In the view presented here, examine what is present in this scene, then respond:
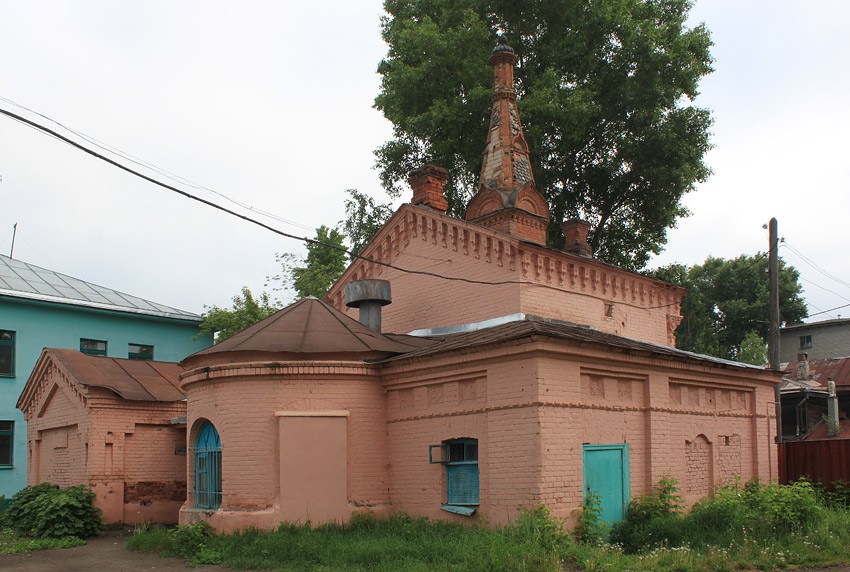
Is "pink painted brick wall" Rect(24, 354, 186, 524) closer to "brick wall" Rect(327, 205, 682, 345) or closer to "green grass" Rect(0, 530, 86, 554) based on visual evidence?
"green grass" Rect(0, 530, 86, 554)

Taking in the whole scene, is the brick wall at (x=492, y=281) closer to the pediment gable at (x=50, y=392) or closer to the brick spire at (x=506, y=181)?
the brick spire at (x=506, y=181)

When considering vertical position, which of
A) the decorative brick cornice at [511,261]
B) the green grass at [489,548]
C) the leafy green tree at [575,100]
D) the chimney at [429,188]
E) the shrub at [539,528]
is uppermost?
the leafy green tree at [575,100]

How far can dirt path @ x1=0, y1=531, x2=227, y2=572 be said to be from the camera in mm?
12219

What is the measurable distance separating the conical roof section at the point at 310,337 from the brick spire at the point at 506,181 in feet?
16.2

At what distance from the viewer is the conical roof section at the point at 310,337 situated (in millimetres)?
14547

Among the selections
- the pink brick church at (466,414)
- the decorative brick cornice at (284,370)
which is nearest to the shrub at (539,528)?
the pink brick church at (466,414)

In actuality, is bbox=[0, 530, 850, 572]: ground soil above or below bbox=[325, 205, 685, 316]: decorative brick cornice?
below

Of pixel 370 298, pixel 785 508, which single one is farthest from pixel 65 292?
pixel 785 508

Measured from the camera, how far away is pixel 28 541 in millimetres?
15445

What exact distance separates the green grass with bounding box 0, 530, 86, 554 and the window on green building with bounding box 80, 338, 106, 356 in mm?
10137

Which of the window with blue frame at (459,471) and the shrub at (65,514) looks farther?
the shrub at (65,514)

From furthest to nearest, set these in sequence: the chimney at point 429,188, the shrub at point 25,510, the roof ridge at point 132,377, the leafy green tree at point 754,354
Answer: the leafy green tree at point 754,354 < the chimney at point 429,188 < the roof ridge at point 132,377 < the shrub at point 25,510

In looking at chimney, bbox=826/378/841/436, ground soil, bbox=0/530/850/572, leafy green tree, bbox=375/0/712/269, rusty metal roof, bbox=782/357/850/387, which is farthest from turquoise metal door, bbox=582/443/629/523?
rusty metal roof, bbox=782/357/850/387

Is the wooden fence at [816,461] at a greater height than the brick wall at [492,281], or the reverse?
the brick wall at [492,281]
